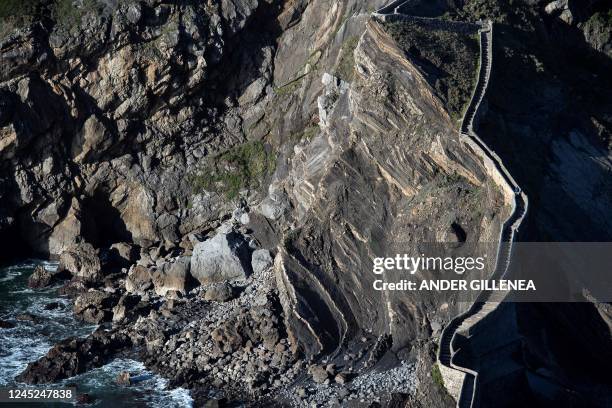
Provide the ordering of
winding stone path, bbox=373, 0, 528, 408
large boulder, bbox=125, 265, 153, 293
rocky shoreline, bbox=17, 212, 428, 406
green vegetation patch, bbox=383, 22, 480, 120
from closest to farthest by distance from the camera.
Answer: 1. winding stone path, bbox=373, 0, 528, 408
2. rocky shoreline, bbox=17, 212, 428, 406
3. green vegetation patch, bbox=383, 22, 480, 120
4. large boulder, bbox=125, 265, 153, 293

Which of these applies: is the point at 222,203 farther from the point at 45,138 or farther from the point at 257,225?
Answer: the point at 45,138

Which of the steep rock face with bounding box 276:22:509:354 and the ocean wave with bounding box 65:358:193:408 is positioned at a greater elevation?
the steep rock face with bounding box 276:22:509:354

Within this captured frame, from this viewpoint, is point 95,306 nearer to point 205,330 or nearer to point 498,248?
point 205,330

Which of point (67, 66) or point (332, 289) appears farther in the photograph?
point (67, 66)

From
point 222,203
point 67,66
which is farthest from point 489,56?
point 67,66

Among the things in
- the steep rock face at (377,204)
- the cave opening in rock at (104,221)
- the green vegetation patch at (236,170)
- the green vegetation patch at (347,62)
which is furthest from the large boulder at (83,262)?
the green vegetation patch at (347,62)

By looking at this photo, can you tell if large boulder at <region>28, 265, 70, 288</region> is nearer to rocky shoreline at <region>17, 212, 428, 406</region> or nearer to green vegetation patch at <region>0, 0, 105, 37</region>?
rocky shoreline at <region>17, 212, 428, 406</region>

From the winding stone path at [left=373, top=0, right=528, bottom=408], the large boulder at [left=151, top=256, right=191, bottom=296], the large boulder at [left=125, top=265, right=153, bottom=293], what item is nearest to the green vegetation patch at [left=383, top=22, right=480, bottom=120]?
the winding stone path at [left=373, top=0, right=528, bottom=408]
